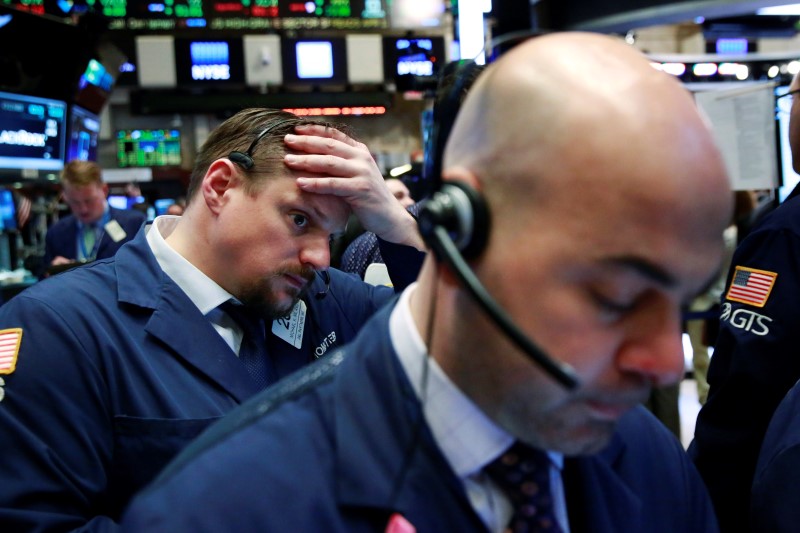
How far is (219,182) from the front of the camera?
1593mm

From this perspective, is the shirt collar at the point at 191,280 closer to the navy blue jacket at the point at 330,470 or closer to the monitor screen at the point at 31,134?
the navy blue jacket at the point at 330,470

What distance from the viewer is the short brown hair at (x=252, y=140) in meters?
1.56

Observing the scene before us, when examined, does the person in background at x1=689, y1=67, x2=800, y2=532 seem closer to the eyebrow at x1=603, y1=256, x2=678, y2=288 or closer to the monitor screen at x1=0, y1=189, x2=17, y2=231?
the eyebrow at x1=603, y1=256, x2=678, y2=288

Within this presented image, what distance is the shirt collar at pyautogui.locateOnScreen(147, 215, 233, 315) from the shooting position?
4.95 feet

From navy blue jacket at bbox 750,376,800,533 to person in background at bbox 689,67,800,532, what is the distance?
27.7 inches

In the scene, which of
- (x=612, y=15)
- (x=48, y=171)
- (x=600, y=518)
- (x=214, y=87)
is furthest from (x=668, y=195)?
(x=214, y=87)

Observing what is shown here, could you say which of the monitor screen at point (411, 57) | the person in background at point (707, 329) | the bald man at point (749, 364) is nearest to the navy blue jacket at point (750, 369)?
the bald man at point (749, 364)

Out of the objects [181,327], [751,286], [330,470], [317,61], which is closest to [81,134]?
[317,61]

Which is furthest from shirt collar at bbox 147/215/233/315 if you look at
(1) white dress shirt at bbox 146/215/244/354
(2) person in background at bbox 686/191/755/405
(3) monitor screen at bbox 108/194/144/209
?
(3) monitor screen at bbox 108/194/144/209

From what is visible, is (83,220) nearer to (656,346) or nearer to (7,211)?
(7,211)

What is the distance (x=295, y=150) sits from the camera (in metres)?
1.58

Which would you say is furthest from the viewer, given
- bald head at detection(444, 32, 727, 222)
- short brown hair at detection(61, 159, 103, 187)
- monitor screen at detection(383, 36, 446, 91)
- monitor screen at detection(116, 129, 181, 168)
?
monitor screen at detection(116, 129, 181, 168)

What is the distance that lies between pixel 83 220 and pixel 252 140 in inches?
163

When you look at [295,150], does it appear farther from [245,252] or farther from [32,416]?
[32,416]
